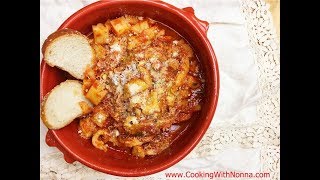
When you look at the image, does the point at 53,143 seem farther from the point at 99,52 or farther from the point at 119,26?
the point at 119,26

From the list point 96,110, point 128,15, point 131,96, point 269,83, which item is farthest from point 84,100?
point 269,83

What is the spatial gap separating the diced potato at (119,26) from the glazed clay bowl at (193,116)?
0.04 meters

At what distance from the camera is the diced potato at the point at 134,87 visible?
1433 millimetres

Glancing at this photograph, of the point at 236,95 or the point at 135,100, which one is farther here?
the point at 236,95

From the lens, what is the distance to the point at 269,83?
5.36 feet

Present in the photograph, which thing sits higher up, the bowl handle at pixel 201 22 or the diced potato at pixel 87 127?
the bowl handle at pixel 201 22

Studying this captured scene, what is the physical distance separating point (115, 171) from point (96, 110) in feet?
0.67

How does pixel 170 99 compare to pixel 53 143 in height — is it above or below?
above

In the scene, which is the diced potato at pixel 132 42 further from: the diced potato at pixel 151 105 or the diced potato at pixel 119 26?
the diced potato at pixel 151 105

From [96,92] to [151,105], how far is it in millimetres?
180

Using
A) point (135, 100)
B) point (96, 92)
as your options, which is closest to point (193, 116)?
point (135, 100)

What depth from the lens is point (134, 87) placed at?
1.43 m

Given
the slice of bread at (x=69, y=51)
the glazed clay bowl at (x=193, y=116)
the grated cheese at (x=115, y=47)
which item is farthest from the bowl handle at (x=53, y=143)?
the grated cheese at (x=115, y=47)

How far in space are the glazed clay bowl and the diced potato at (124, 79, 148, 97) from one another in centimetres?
22
